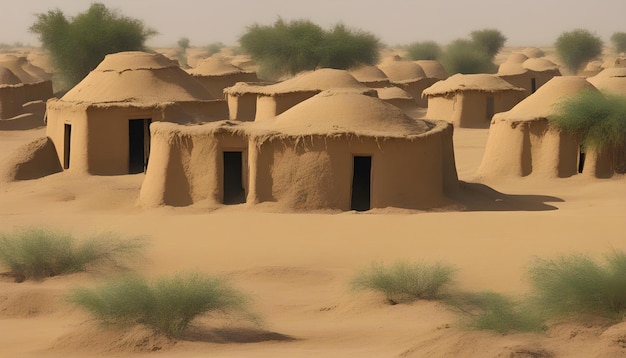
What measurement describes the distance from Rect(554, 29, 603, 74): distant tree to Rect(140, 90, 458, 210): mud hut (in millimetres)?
44638

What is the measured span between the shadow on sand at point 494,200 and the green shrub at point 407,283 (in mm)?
6232

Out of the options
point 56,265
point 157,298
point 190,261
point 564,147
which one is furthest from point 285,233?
point 564,147

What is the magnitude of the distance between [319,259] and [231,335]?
3747 millimetres

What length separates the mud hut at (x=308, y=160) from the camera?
52.6ft

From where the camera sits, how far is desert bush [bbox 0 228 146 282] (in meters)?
→ 12.0

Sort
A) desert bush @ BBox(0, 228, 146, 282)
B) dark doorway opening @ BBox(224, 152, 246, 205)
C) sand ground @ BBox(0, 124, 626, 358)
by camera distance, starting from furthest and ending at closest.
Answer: dark doorway opening @ BBox(224, 152, 246, 205) → desert bush @ BBox(0, 228, 146, 282) → sand ground @ BBox(0, 124, 626, 358)

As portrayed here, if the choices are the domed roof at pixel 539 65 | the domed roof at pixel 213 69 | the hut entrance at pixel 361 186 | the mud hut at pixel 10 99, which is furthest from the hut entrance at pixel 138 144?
the domed roof at pixel 539 65

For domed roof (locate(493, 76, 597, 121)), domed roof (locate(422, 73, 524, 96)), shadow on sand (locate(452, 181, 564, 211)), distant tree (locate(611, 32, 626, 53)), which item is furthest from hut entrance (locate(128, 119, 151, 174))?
distant tree (locate(611, 32, 626, 53))

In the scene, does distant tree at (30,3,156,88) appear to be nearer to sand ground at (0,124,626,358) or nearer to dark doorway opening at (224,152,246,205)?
sand ground at (0,124,626,358)

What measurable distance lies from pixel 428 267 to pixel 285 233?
3692 mm

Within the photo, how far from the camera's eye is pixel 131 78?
22562 millimetres

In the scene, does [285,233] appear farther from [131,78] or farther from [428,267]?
[131,78]

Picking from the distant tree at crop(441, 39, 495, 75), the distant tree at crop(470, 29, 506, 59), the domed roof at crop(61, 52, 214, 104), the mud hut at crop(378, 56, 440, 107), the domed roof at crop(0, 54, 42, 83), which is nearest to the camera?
A: the domed roof at crop(61, 52, 214, 104)

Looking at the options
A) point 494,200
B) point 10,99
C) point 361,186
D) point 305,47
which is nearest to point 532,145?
point 494,200
